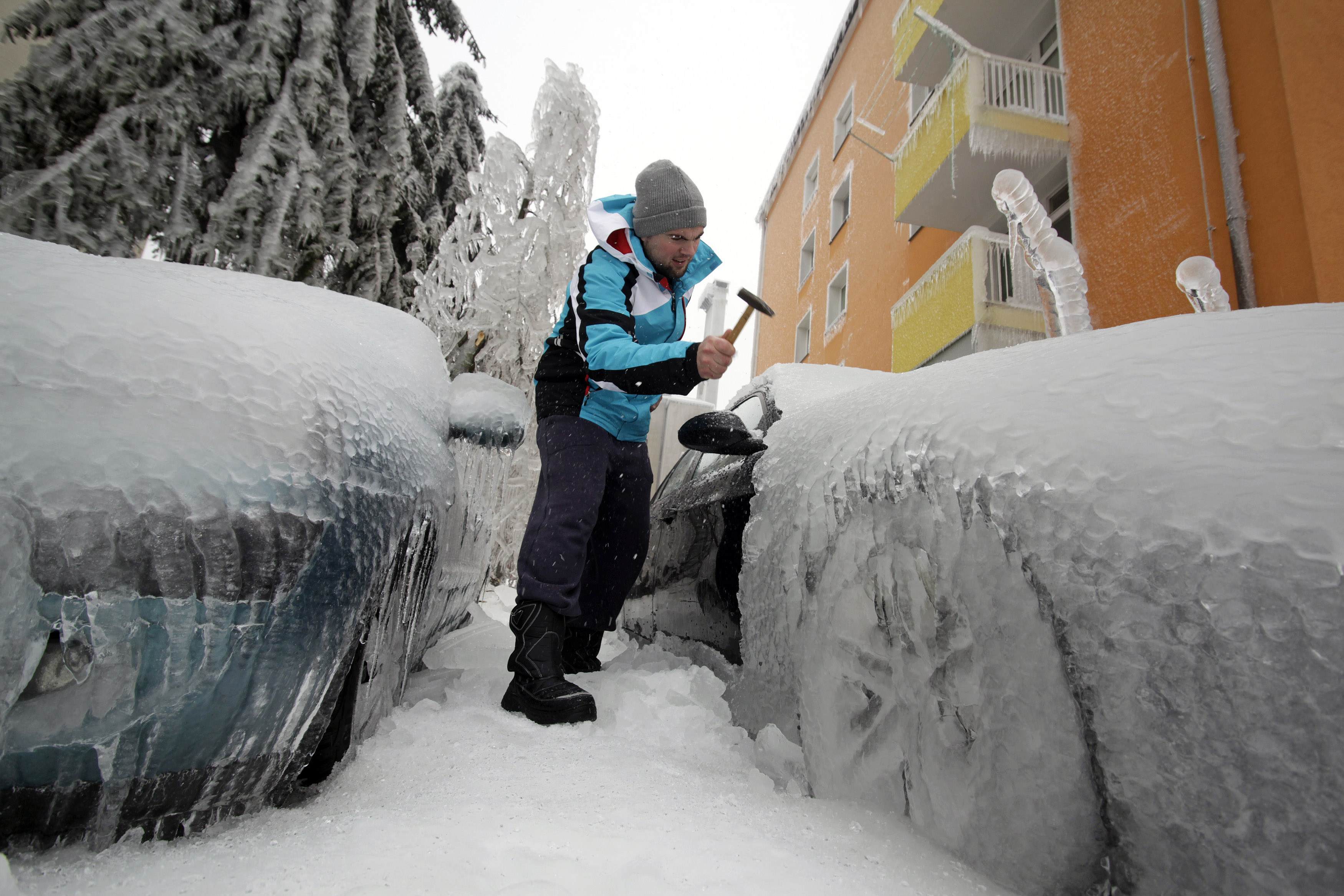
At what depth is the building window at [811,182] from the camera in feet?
38.1

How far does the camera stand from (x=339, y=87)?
5430mm

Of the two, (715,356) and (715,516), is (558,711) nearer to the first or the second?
(715,516)

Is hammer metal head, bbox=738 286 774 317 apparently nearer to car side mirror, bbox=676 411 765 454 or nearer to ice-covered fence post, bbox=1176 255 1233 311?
car side mirror, bbox=676 411 765 454

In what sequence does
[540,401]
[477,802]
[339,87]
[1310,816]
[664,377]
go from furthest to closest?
[339,87] < [540,401] < [664,377] < [477,802] < [1310,816]

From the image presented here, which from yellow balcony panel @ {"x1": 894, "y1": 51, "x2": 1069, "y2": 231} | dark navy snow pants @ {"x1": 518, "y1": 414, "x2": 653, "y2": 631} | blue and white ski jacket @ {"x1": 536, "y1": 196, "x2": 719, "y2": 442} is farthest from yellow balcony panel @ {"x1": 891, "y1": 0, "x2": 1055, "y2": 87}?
dark navy snow pants @ {"x1": 518, "y1": 414, "x2": 653, "y2": 631}

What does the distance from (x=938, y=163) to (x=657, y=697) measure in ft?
20.5

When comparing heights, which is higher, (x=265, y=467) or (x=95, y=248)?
(x=95, y=248)

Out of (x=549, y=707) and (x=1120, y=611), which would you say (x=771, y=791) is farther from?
(x=1120, y=611)

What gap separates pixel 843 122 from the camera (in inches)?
419

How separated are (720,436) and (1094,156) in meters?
5.51

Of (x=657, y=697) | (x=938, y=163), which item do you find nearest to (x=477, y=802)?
(x=657, y=697)

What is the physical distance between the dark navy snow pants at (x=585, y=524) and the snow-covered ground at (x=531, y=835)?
1.26 feet

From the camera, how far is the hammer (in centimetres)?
158

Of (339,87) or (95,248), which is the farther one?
(339,87)
